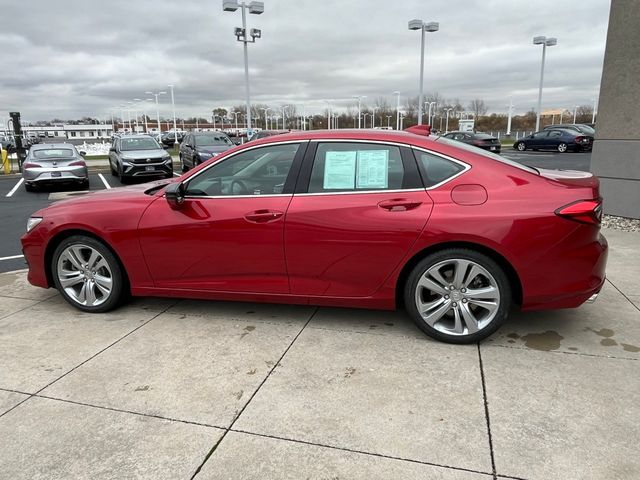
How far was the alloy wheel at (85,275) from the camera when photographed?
4293 mm

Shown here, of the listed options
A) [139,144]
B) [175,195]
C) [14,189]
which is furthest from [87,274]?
[139,144]

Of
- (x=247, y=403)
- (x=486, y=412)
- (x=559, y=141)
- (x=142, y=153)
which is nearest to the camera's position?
(x=486, y=412)

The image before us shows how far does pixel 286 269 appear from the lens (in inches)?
149

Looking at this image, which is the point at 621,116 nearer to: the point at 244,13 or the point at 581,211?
the point at 581,211

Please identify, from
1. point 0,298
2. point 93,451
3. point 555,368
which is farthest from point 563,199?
point 0,298

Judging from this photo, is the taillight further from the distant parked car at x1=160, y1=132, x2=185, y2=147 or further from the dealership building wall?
the distant parked car at x1=160, y1=132, x2=185, y2=147

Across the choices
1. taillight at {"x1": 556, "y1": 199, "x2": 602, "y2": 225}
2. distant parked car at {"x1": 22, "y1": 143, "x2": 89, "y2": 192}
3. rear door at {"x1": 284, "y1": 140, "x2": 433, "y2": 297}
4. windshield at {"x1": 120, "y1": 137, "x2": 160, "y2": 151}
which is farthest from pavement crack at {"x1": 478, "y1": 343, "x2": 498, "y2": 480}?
windshield at {"x1": 120, "y1": 137, "x2": 160, "y2": 151}

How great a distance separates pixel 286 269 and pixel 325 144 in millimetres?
1014

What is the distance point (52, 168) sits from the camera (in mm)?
14680

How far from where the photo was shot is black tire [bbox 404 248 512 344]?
3.42 m

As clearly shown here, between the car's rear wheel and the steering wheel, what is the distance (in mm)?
1237

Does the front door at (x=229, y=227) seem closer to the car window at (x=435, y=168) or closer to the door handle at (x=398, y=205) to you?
the door handle at (x=398, y=205)

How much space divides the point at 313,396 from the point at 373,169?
5.55 feet

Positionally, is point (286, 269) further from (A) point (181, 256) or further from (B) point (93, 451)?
(B) point (93, 451)
